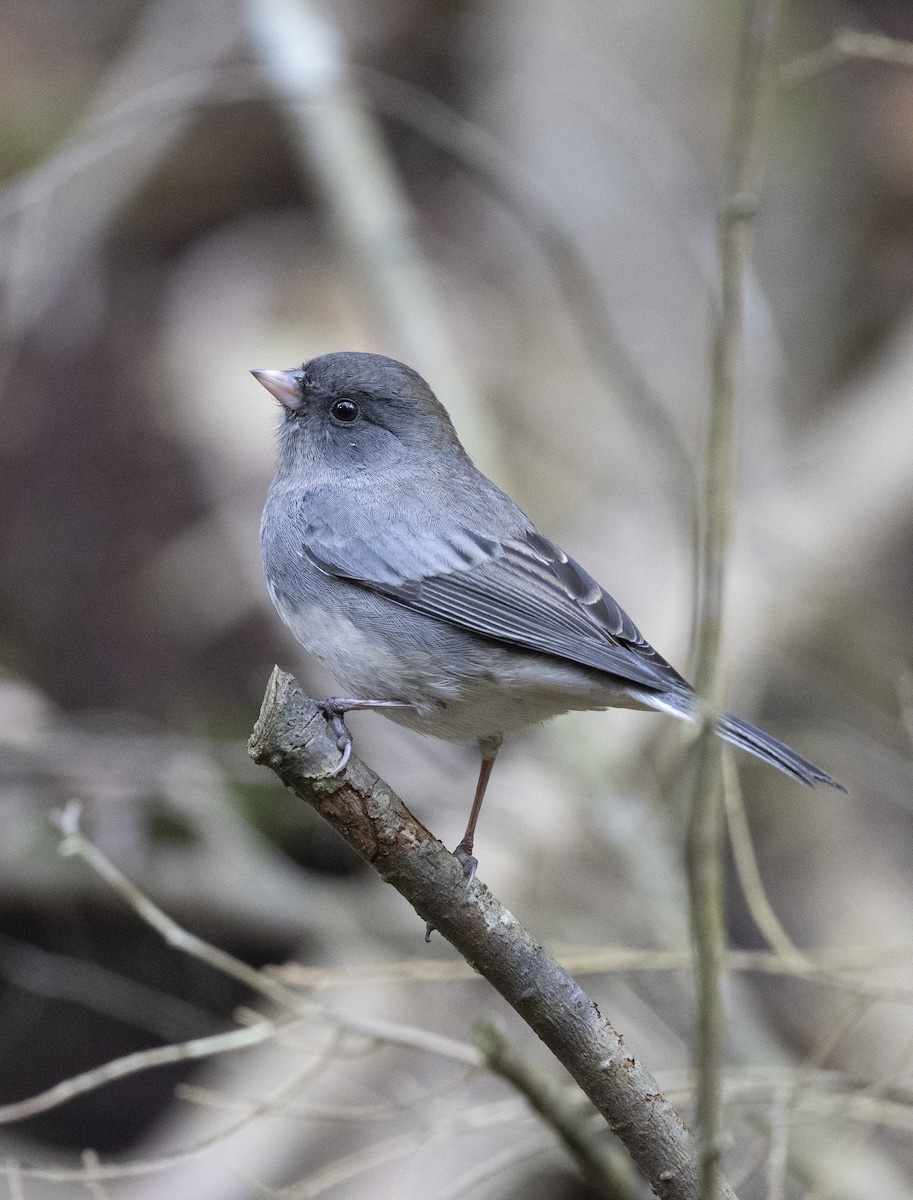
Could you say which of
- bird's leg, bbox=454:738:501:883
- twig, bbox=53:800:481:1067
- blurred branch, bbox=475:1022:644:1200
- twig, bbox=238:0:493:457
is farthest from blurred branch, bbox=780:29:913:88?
blurred branch, bbox=475:1022:644:1200

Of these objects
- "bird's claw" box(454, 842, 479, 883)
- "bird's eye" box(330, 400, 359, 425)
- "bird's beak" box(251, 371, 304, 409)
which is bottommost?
"bird's claw" box(454, 842, 479, 883)

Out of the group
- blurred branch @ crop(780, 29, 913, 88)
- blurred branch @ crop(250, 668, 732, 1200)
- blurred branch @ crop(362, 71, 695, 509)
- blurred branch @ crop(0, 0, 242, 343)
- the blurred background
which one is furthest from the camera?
blurred branch @ crop(0, 0, 242, 343)

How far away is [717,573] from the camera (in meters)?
1.53

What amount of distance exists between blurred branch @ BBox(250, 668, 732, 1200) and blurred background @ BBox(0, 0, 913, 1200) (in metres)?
0.60

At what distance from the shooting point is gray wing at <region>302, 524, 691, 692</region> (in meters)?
2.63

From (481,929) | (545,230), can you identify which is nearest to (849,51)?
(545,230)

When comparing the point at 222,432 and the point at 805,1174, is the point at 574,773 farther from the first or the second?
the point at 222,432

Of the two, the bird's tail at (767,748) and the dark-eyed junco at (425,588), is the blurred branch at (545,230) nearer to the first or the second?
the dark-eyed junco at (425,588)

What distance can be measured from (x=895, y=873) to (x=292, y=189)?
5.72 metres

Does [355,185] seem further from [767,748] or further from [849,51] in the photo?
[767,748]

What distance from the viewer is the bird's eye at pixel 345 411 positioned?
320 cm

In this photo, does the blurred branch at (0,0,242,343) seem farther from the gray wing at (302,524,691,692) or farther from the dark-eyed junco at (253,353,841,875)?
the gray wing at (302,524,691,692)

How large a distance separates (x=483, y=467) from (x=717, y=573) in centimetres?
352

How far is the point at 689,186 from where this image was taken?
5.64 m
